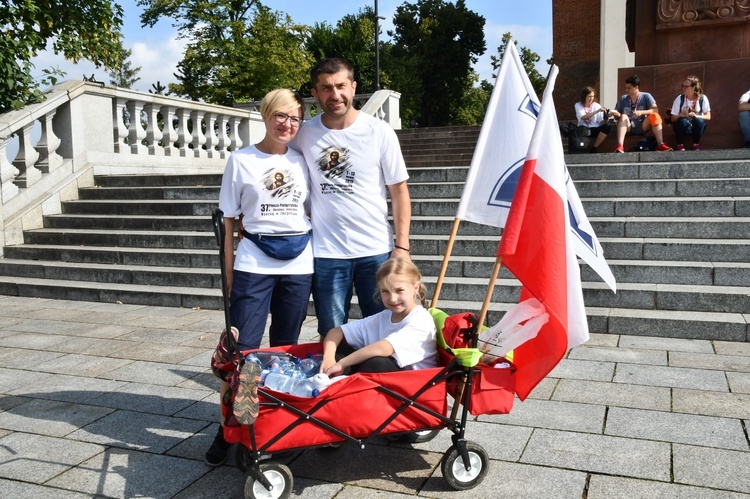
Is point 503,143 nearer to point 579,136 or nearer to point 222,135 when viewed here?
point 579,136

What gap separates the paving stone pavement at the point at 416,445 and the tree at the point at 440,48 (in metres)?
49.1

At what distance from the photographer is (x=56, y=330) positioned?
6.77 m

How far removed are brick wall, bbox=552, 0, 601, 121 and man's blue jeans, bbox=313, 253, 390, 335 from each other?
76.5ft

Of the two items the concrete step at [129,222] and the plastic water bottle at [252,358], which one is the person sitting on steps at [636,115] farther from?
the plastic water bottle at [252,358]

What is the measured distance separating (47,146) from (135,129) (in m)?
1.90

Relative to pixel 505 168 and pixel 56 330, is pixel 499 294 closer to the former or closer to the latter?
pixel 505 168

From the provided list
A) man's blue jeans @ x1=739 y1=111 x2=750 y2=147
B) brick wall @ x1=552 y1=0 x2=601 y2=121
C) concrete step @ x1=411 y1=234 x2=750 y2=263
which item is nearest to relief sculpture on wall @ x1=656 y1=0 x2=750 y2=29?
man's blue jeans @ x1=739 y1=111 x2=750 y2=147

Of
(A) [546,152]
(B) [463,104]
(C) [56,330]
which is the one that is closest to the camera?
(A) [546,152]

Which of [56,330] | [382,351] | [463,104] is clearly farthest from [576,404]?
[463,104]

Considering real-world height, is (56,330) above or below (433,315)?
below

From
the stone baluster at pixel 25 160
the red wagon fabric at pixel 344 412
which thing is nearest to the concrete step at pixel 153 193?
the stone baluster at pixel 25 160

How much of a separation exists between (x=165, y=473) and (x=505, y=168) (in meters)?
2.23

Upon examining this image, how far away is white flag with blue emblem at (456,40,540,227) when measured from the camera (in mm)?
3750

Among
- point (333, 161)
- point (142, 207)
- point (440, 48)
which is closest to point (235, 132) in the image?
point (142, 207)
